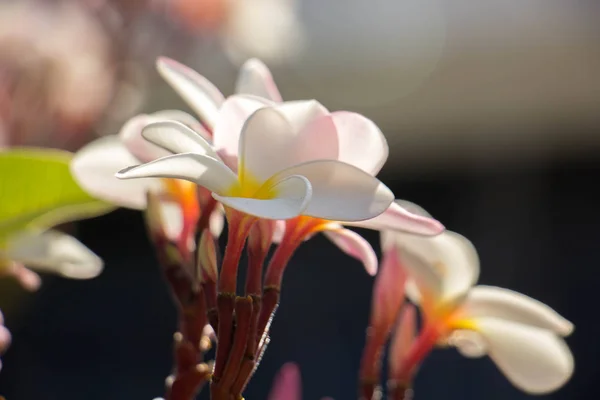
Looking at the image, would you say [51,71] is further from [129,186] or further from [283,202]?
[283,202]

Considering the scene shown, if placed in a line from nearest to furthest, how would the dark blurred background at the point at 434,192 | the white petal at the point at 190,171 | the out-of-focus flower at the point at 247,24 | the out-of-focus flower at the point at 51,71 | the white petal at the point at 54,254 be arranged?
the white petal at the point at 190,171 < the white petal at the point at 54,254 < the out-of-focus flower at the point at 51,71 < the out-of-focus flower at the point at 247,24 < the dark blurred background at the point at 434,192

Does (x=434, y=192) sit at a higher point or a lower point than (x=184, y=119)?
lower

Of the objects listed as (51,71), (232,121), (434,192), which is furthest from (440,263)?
(434,192)

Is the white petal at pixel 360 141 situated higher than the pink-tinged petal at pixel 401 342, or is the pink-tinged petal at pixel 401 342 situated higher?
the white petal at pixel 360 141

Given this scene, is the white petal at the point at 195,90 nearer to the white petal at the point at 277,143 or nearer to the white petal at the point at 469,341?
the white petal at the point at 277,143

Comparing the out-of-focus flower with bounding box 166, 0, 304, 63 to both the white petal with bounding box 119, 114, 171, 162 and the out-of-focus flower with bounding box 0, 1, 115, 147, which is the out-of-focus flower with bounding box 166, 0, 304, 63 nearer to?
the out-of-focus flower with bounding box 0, 1, 115, 147

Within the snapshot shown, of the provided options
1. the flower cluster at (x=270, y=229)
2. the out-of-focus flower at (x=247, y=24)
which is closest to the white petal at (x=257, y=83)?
the flower cluster at (x=270, y=229)
